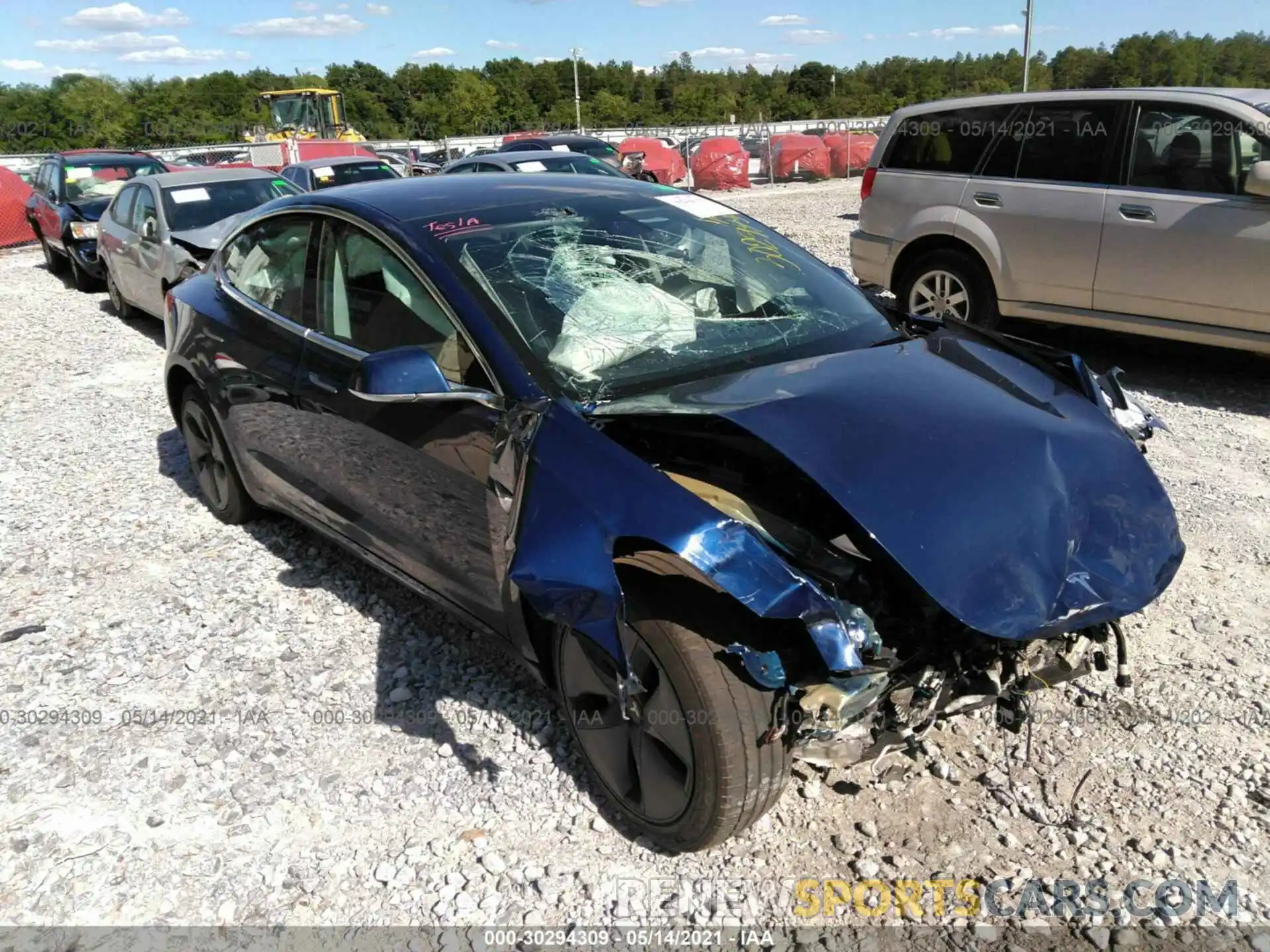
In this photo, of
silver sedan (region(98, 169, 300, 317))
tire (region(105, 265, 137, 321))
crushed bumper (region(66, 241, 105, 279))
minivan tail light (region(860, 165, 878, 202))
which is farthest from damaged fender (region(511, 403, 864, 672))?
crushed bumper (region(66, 241, 105, 279))

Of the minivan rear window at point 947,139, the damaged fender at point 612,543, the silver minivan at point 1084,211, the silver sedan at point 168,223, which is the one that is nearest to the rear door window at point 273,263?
the damaged fender at point 612,543

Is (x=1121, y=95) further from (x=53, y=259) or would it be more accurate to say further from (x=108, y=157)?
(x=53, y=259)

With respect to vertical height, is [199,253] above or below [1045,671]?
above

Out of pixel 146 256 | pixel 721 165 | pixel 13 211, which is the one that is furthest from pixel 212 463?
pixel 721 165

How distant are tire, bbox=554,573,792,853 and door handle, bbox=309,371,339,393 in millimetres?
1473

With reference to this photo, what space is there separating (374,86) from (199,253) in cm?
8021

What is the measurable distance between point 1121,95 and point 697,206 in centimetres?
411

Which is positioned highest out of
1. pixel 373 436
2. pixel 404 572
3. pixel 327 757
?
pixel 373 436

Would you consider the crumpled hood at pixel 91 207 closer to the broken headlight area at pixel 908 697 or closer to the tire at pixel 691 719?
the tire at pixel 691 719

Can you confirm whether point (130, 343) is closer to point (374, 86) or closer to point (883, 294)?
point (883, 294)

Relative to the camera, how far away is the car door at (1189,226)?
19.1 ft

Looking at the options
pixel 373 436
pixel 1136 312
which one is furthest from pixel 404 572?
pixel 1136 312

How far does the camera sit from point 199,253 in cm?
836

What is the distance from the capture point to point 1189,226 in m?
5.98
